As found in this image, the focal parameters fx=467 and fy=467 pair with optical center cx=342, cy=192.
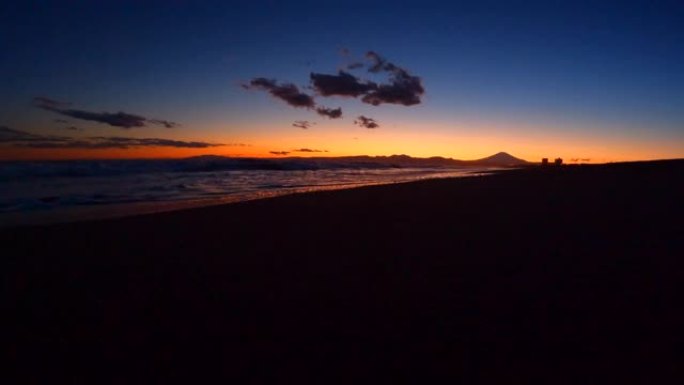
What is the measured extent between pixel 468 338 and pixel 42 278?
5.79 m

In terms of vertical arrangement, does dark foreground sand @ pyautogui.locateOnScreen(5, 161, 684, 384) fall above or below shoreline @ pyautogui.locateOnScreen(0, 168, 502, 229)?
above

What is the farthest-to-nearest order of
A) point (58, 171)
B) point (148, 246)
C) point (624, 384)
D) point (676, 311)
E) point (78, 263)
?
1. point (58, 171)
2. point (148, 246)
3. point (78, 263)
4. point (676, 311)
5. point (624, 384)

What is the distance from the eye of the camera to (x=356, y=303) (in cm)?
508

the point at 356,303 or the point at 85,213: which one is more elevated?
the point at 356,303

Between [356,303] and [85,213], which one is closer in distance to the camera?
[356,303]

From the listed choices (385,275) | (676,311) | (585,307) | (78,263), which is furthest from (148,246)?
(676,311)

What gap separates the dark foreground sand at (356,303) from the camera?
3.73m

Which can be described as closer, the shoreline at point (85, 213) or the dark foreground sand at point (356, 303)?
the dark foreground sand at point (356, 303)

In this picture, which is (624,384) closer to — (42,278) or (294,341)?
(294,341)

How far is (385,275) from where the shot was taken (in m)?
6.10

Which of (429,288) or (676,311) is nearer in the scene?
(676,311)

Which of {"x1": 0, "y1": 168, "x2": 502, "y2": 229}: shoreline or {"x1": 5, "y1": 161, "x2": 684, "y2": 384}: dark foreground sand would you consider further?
{"x1": 0, "y1": 168, "x2": 502, "y2": 229}: shoreline

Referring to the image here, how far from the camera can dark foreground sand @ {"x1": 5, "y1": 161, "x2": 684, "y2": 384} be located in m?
3.73

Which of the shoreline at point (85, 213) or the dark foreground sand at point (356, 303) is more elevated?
the dark foreground sand at point (356, 303)
